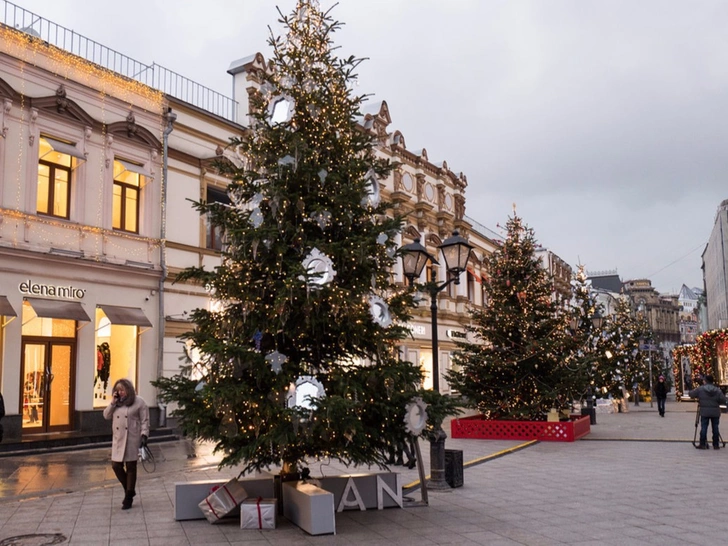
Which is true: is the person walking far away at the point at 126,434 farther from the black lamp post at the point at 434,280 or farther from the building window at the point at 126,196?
the building window at the point at 126,196

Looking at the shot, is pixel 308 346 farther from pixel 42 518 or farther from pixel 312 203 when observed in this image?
pixel 42 518

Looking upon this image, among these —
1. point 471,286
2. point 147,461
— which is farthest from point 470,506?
point 471,286

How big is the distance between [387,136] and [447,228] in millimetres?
7216

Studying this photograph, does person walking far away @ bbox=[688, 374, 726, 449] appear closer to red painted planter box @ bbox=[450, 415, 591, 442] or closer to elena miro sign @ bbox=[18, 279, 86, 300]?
red painted planter box @ bbox=[450, 415, 591, 442]

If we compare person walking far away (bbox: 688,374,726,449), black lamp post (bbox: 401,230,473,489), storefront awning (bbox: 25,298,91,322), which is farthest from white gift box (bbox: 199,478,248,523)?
person walking far away (bbox: 688,374,726,449)

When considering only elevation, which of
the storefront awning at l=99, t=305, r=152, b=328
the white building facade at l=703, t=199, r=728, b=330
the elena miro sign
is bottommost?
the storefront awning at l=99, t=305, r=152, b=328

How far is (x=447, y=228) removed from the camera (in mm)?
37969

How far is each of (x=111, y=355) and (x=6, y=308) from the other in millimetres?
4000

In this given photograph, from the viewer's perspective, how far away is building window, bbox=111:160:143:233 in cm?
2061

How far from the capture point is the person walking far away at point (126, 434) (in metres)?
9.58

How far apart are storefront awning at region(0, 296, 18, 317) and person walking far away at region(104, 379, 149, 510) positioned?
844cm

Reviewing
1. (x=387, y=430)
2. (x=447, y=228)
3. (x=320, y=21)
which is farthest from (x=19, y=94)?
(x=447, y=228)

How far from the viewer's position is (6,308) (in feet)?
55.6

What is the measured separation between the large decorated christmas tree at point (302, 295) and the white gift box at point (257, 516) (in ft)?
1.92
